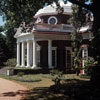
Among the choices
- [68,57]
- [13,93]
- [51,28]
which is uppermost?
[51,28]

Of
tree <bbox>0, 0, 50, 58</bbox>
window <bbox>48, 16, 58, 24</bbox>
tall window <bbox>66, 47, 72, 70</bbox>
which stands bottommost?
tall window <bbox>66, 47, 72, 70</bbox>

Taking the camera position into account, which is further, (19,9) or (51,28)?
(51,28)

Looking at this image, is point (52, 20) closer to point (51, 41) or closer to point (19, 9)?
point (51, 41)

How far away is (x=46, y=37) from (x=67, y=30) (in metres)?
3.26

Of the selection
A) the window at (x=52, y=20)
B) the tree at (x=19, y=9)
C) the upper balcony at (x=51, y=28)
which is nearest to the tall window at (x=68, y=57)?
the upper balcony at (x=51, y=28)

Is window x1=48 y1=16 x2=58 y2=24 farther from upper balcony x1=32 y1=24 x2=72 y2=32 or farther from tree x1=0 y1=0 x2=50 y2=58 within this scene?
tree x1=0 y1=0 x2=50 y2=58

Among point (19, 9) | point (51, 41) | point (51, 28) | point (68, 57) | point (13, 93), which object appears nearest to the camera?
point (13, 93)

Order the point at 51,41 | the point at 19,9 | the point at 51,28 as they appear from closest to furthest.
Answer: the point at 19,9, the point at 51,41, the point at 51,28

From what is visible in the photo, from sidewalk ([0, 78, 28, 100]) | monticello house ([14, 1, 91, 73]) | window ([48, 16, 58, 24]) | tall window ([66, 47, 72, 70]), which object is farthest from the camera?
window ([48, 16, 58, 24])

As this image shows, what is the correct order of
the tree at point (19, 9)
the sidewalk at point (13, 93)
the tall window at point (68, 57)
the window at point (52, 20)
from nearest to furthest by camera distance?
the sidewalk at point (13, 93) → the tree at point (19, 9) → the tall window at point (68, 57) → the window at point (52, 20)

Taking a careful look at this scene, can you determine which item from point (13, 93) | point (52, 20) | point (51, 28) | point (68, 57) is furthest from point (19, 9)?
point (52, 20)

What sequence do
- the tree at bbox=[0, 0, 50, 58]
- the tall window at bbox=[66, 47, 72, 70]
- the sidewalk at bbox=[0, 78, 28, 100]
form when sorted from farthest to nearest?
1. the tall window at bbox=[66, 47, 72, 70]
2. the tree at bbox=[0, 0, 50, 58]
3. the sidewalk at bbox=[0, 78, 28, 100]

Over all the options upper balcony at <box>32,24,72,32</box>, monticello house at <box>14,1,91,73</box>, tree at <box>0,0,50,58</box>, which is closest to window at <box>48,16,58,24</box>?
monticello house at <box>14,1,91,73</box>

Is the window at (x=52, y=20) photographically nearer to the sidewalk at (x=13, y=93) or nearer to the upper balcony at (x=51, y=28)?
the upper balcony at (x=51, y=28)
